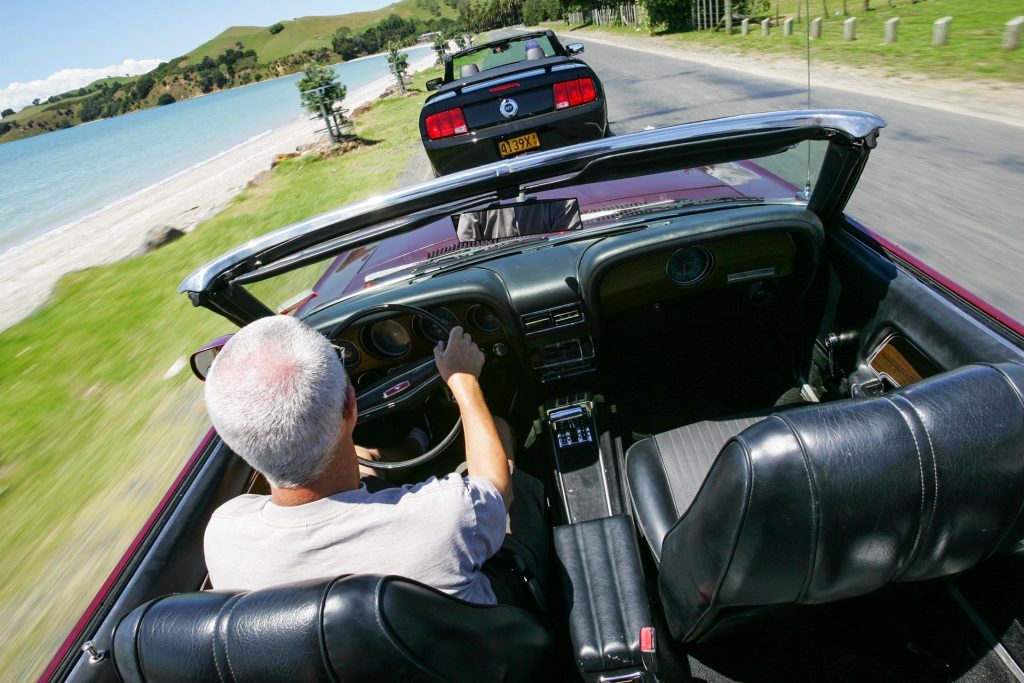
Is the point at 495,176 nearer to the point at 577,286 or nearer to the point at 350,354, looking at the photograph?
the point at 577,286

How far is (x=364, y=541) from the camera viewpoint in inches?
51.8

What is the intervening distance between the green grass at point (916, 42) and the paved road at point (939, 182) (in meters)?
1.91

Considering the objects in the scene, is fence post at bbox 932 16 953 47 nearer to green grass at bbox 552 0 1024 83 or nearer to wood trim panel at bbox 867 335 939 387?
green grass at bbox 552 0 1024 83

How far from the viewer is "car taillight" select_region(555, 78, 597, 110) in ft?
20.4

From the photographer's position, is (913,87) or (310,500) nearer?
(310,500)

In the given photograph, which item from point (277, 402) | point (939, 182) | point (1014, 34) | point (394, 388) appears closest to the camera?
point (277, 402)

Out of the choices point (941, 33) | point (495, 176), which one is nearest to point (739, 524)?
point (495, 176)

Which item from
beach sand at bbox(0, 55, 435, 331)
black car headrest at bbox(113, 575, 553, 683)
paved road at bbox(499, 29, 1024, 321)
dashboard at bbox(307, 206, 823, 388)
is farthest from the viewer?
beach sand at bbox(0, 55, 435, 331)

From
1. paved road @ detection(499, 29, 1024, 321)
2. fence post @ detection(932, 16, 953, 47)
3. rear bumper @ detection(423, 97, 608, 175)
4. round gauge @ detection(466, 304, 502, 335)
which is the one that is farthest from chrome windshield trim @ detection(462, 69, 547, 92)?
fence post @ detection(932, 16, 953, 47)

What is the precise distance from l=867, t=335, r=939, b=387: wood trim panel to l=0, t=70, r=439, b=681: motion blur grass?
3902 mm

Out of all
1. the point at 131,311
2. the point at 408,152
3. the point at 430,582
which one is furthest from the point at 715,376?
the point at 408,152

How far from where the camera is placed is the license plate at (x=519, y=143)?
6.42 meters

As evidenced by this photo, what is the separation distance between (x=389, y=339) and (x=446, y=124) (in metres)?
4.50

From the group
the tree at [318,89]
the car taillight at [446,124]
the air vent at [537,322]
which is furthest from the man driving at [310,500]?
the tree at [318,89]
